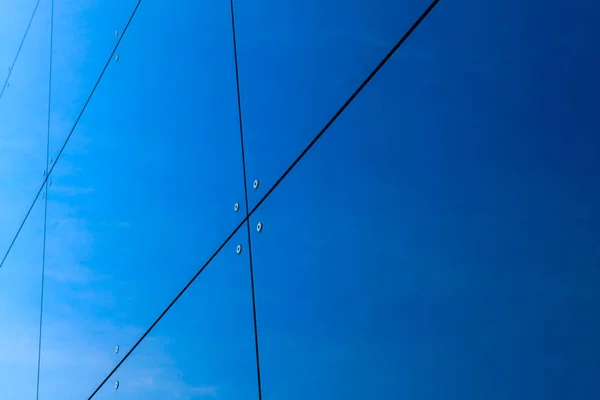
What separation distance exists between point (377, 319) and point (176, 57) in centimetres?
205

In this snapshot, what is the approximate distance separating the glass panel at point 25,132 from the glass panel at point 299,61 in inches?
141

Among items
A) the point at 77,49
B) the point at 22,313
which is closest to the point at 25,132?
the point at 77,49

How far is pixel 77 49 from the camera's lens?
546cm

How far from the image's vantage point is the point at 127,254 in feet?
12.3

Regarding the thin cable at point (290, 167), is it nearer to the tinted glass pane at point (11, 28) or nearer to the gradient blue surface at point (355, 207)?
A: the gradient blue surface at point (355, 207)

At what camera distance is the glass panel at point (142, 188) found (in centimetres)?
303

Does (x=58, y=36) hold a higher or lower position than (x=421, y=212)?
higher

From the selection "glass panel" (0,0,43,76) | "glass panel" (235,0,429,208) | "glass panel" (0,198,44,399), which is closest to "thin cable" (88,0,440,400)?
"glass panel" (235,0,429,208)

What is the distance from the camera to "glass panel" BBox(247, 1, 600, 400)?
1.40 m

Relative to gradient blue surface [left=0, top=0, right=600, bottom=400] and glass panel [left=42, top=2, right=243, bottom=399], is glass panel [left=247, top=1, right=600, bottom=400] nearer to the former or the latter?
gradient blue surface [left=0, top=0, right=600, bottom=400]

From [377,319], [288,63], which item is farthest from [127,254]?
[377,319]

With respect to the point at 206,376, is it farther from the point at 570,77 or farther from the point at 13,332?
the point at 13,332

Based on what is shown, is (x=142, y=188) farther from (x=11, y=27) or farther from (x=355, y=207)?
(x=11, y=27)

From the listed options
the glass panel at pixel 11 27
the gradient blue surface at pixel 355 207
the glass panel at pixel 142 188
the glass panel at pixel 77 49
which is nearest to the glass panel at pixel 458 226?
the gradient blue surface at pixel 355 207
